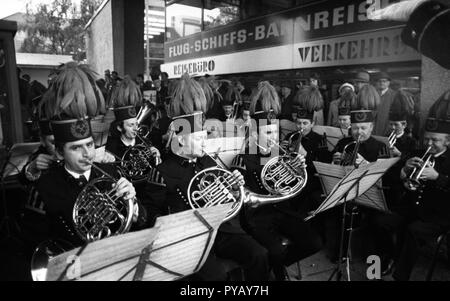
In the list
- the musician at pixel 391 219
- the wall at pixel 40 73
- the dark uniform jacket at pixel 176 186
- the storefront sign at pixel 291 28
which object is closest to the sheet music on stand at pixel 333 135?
the musician at pixel 391 219

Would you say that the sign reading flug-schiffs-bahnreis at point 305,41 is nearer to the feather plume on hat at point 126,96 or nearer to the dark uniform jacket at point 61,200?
the feather plume on hat at point 126,96

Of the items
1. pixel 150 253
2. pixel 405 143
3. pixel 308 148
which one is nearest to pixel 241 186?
pixel 150 253

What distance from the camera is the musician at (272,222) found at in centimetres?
337

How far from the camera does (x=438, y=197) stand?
3426 mm

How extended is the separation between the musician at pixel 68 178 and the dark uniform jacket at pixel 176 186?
0.43 m

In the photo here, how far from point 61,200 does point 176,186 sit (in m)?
0.93

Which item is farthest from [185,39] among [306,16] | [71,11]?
[71,11]

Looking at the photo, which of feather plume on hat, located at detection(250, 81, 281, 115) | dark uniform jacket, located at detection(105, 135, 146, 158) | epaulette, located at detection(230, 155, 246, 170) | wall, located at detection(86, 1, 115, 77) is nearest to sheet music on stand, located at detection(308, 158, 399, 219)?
epaulette, located at detection(230, 155, 246, 170)

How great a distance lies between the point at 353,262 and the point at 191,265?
2.70 meters

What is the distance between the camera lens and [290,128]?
232 inches

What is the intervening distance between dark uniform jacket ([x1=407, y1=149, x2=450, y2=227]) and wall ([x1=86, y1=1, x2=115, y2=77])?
41.7 feet

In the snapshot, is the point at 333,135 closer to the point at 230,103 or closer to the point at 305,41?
the point at 230,103

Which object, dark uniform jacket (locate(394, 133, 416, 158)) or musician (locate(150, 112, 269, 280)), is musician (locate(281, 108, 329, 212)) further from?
musician (locate(150, 112, 269, 280))

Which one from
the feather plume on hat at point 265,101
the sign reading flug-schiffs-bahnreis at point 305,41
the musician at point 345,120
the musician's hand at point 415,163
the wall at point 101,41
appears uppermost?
the wall at point 101,41
